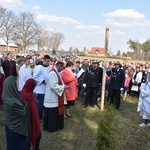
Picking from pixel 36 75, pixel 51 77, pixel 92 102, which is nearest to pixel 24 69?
pixel 36 75

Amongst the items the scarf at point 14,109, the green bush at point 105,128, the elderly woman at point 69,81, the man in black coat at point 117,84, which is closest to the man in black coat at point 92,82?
the man in black coat at point 117,84

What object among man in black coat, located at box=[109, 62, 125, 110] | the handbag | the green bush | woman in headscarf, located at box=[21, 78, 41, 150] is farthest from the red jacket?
the handbag

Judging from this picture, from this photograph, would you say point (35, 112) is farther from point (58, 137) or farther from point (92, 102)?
point (92, 102)

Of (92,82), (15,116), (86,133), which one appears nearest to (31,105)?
(15,116)

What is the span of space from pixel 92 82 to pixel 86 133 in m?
3.65

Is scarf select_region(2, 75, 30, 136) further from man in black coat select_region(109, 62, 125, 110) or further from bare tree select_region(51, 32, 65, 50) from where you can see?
bare tree select_region(51, 32, 65, 50)

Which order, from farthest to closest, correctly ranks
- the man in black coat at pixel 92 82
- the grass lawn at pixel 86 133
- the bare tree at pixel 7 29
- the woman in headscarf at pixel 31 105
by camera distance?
the bare tree at pixel 7 29, the man in black coat at pixel 92 82, the woman in headscarf at pixel 31 105, the grass lawn at pixel 86 133

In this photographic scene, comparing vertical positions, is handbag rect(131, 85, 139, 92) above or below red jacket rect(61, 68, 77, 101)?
below

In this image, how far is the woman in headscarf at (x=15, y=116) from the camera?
12.7ft

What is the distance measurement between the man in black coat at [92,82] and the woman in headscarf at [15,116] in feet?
20.6

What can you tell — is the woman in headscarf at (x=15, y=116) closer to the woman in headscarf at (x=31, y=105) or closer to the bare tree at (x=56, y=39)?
the woman in headscarf at (x=31, y=105)

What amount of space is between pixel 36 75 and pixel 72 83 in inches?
52.8

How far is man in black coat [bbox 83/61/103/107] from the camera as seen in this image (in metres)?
10.4

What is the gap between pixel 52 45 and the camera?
71312 mm
